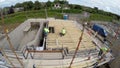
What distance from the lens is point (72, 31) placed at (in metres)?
11.3

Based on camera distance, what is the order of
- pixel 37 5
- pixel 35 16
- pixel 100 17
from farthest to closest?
pixel 37 5 → pixel 100 17 → pixel 35 16

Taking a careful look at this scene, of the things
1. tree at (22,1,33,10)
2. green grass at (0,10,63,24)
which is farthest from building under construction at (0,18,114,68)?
tree at (22,1,33,10)

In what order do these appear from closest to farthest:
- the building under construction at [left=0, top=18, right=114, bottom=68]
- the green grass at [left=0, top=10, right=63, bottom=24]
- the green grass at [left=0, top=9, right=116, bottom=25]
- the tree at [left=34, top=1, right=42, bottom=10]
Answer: the building under construction at [left=0, top=18, right=114, bottom=68] → the green grass at [left=0, top=10, right=63, bottom=24] → the green grass at [left=0, top=9, right=116, bottom=25] → the tree at [left=34, top=1, right=42, bottom=10]

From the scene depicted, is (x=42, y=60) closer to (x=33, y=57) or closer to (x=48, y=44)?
(x=33, y=57)

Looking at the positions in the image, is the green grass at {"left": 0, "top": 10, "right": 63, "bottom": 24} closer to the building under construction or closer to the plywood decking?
the plywood decking

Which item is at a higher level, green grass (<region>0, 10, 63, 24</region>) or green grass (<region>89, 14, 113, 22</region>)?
green grass (<region>0, 10, 63, 24</region>)

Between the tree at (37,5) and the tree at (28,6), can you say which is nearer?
the tree at (37,5)

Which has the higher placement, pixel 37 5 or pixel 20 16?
pixel 37 5

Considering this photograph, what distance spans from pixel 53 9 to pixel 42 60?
81.0 ft

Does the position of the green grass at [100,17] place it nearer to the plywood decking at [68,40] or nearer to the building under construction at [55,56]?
the plywood decking at [68,40]

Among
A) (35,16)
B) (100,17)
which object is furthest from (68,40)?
(100,17)

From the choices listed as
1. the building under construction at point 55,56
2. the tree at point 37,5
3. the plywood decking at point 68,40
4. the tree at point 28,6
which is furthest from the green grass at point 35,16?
the building under construction at point 55,56

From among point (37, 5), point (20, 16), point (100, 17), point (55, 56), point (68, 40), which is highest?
point (55, 56)

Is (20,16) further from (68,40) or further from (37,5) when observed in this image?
(68,40)
